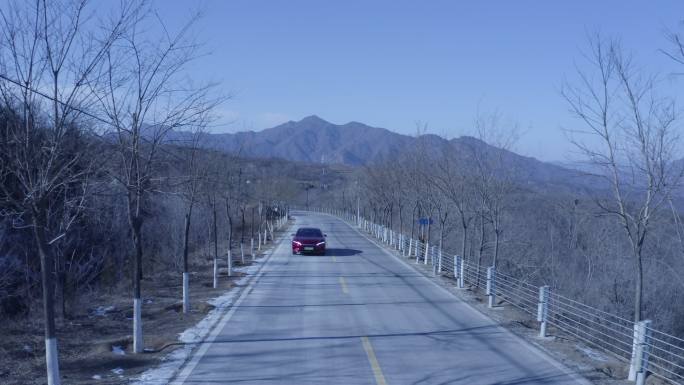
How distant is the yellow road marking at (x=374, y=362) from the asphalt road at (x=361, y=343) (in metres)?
0.02

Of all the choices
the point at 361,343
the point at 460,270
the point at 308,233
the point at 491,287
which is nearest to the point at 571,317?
the point at 460,270

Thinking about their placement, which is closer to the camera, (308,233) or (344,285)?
(344,285)

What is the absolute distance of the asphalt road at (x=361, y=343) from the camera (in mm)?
8891

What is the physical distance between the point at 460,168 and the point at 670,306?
39.8ft

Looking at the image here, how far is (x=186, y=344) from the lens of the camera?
35.4 feet

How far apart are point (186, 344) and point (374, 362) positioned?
351 cm

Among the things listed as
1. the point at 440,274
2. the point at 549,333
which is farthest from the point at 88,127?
the point at 440,274

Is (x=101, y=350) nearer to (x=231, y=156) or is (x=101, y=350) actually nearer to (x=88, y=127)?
(x=88, y=127)

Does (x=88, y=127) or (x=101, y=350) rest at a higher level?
(x=88, y=127)

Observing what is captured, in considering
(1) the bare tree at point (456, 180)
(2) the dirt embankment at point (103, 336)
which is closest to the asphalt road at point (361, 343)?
(2) the dirt embankment at point (103, 336)

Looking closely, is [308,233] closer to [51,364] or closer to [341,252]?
[341,252]

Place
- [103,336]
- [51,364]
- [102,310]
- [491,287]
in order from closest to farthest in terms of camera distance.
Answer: [51,364], [103,336], [102,310], [491,287]

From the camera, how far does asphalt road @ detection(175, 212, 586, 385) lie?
889cm

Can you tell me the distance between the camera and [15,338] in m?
11.4
